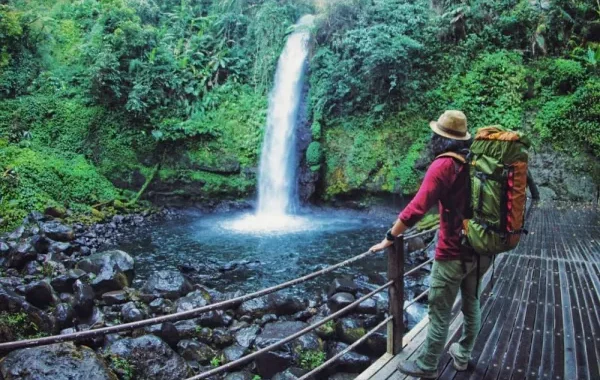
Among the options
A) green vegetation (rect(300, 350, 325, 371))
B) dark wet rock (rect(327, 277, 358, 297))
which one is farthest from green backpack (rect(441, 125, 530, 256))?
dark wet rock (rect(327, 277, 358, 297))

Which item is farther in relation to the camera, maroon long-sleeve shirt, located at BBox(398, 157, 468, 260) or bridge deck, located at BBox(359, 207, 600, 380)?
bridge deck, located at BBox(359, 207, 600, 380)

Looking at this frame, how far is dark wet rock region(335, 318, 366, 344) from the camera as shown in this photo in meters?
5.42

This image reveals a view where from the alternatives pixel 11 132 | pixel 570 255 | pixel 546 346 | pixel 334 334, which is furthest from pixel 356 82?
pixel 11 132

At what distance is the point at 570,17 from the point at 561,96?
106 inches

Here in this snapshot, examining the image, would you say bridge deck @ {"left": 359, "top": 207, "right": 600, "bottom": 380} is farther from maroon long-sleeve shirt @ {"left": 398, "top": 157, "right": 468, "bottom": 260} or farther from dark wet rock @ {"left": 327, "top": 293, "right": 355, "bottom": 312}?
dark wet rock @ {"left": 327, "top": 293, "right": 355, "bottom": 312}

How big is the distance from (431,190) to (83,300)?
5855 millimetres

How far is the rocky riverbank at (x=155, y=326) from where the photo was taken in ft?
15.0

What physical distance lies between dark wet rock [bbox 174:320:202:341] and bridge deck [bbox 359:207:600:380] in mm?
3320

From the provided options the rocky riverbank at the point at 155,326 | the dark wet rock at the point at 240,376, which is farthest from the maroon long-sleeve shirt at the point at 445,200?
the dark wet rock at the point at 240,376

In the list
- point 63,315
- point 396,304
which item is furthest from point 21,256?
point 396,304

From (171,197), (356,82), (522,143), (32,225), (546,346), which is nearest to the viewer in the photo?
(522,143)

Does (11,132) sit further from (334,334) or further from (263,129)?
(334,334)

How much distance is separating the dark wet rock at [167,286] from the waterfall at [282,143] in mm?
7658

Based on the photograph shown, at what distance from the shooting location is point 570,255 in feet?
21.3
